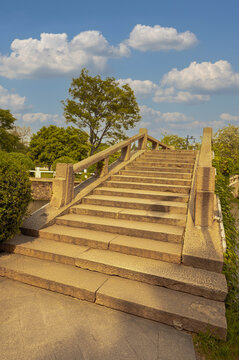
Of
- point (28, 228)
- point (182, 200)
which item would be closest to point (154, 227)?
point (182, 200)

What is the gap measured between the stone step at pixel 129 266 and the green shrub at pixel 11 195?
1.45 feet

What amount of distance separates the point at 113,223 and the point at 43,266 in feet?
4.84

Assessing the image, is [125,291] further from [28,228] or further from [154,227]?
[28,228]

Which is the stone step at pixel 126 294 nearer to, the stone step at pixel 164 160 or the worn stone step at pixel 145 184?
the worn stone step at pixel 145 184

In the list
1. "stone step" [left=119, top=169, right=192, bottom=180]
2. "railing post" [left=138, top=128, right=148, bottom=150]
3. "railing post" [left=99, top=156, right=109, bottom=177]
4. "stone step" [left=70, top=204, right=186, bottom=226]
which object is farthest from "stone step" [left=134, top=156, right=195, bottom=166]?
"stone step" [left=70, top=204, right=186, bottom=226]

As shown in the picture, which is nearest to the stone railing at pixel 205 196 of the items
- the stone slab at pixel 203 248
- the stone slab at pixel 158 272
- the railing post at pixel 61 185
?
the stone slab at pixel 203 248

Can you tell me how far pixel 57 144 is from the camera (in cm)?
2983

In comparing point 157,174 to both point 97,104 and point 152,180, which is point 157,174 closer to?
point 152,180

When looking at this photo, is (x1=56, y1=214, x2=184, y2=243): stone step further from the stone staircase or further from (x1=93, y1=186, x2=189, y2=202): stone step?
(x1=93, y1=186, x2=189, y2=202): stone step

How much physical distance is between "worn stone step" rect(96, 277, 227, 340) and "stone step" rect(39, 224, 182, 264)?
55cm

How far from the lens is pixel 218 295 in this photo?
2.87 m

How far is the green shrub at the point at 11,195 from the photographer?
148 inches

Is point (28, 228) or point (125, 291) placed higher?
point (28, 228)

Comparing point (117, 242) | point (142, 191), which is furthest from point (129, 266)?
point (142, 191)
